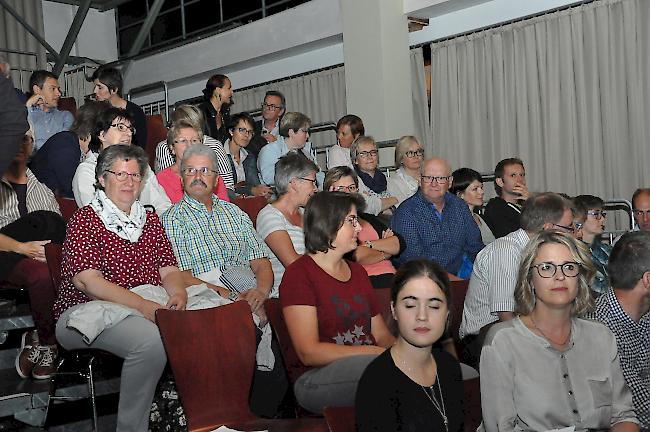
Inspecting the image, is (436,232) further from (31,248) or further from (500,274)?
(31,248)

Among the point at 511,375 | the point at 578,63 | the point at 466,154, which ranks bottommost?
the point at 511,375

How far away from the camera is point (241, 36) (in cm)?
1090

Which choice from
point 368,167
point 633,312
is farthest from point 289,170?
point 368,167

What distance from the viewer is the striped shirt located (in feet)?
17.7

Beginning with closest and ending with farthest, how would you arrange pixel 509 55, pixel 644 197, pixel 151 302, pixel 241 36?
pixel 151 302 → pixel 644 197 → pixel 509 55 → pixel 241 36

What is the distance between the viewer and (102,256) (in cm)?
354

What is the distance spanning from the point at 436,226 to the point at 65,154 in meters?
2.32

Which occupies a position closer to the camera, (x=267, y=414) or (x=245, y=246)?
(x=267, y=414)

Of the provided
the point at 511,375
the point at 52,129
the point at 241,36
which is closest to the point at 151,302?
the point at 511,375

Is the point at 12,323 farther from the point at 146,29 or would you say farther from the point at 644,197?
the point at 146,29

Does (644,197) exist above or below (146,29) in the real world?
below

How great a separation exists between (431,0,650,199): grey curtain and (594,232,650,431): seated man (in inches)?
190

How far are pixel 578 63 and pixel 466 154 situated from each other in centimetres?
154

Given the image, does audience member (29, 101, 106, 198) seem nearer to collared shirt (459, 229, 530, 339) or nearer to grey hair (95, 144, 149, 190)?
grey hair (95, 144, 149, 190)
